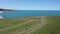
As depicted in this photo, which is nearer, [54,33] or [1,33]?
[54,33]

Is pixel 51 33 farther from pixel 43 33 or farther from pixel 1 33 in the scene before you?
pixel 1 33

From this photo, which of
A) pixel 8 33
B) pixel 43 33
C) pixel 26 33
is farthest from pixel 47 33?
pixel 8 33

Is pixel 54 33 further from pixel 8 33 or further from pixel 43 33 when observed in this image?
pixel 8 33

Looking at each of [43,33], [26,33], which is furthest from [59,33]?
[26,33]

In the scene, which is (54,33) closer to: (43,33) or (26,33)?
(43,33)

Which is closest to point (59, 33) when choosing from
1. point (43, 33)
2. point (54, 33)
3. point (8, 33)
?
point (54, 33)
